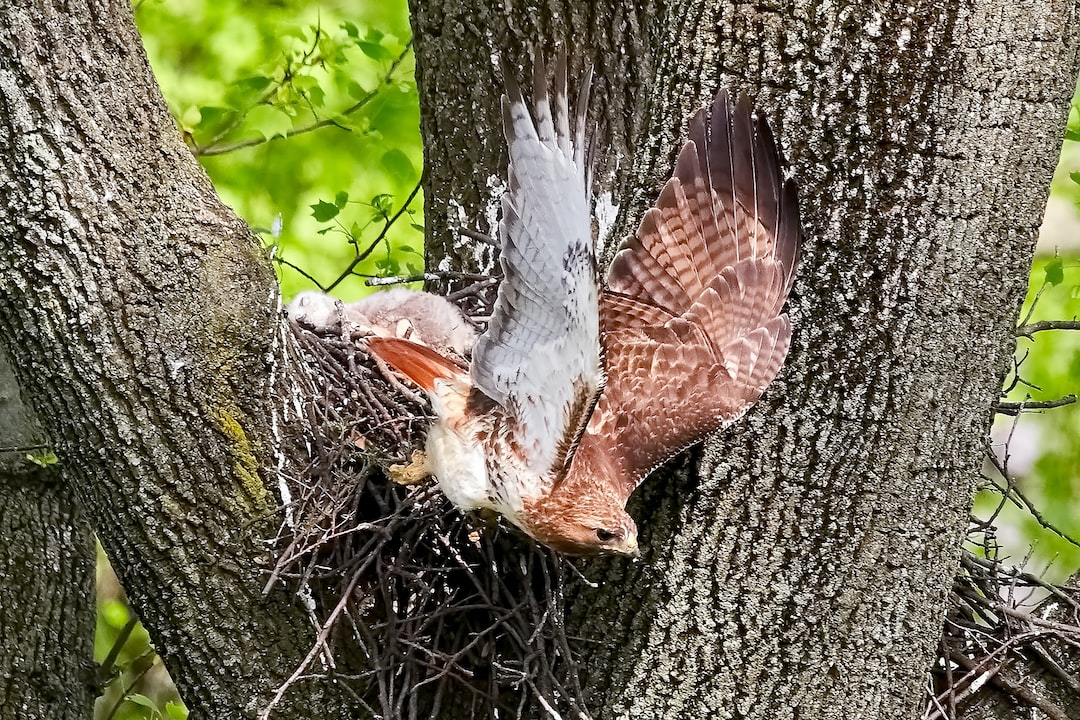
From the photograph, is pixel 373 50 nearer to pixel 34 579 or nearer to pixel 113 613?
pixel 34 579

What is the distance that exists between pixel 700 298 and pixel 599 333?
603 millimetres

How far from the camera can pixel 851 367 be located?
2307 mm

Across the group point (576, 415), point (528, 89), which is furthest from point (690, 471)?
point (528, 89)

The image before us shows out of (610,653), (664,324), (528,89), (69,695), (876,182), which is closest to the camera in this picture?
(876,182)

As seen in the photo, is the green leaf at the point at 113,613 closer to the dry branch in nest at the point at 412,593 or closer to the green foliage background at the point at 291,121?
the green foliage background at the point at 291,121

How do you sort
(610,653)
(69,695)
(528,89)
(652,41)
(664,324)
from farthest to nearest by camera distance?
(69,695) → (652,41) → (664,324) → (610,653) → (528,89)

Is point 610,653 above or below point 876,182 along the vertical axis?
below

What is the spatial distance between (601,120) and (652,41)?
27 centimetres

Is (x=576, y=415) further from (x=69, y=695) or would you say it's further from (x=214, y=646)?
(x=69, y=695)

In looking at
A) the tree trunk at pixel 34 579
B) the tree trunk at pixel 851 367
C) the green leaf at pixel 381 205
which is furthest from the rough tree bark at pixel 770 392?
the green leaf at pixel 381 205

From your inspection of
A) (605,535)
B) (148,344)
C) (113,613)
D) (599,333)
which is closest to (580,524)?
(605,535)

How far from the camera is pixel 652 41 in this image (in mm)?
3291

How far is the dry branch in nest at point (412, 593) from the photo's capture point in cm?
262

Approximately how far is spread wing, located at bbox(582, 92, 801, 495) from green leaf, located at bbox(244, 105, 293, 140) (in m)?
2.73
